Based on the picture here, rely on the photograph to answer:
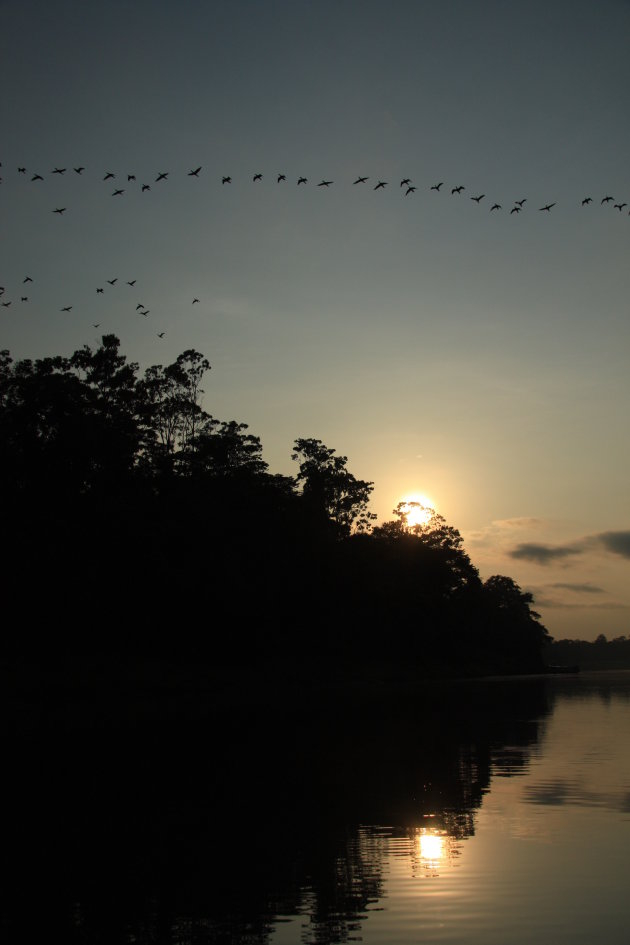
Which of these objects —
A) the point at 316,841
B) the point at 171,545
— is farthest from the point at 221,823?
the point at 171,545

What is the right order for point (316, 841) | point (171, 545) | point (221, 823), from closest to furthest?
point (316, 841)
point (221, 823)
point (171, 545)

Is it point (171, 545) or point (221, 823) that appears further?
point (171, 545)

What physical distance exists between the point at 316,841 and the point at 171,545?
53.2 m

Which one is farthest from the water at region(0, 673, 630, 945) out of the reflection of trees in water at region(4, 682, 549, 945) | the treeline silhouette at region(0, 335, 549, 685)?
the treeline silhouette at region(0, 335, 549, 685)

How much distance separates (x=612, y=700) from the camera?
60125 millimetres

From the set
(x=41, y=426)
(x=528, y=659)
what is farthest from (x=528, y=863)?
(x=528, y=659)

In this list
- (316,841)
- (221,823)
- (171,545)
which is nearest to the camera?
(316,841)

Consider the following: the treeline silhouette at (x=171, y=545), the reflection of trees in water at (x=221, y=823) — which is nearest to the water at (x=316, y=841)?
the reflection of trees in water at (x=221, y=823)

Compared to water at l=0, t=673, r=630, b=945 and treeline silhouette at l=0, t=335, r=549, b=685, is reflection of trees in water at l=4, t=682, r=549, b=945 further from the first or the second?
treeline silhouette at l=0, t=335, r=549, b=685

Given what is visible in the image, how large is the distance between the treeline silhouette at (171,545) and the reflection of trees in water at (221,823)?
69.5 feet

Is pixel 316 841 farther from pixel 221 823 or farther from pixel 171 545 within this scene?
Answer: pixel 171 545

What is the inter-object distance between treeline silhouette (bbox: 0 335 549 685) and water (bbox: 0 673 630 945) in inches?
952

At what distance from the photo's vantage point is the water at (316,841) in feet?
36.9

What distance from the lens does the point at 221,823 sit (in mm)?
17312
